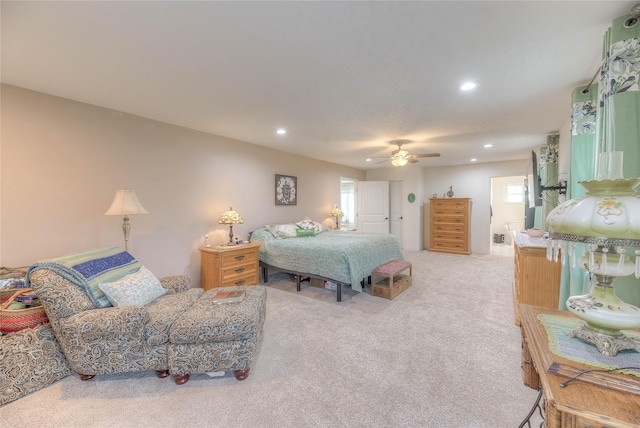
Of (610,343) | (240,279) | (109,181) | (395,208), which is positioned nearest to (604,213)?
(610,343)

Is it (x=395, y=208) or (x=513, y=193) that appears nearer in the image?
(x=395, y=208)

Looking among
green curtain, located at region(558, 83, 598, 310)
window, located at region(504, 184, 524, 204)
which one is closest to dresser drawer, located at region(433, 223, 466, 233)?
window, located at region(504, 184, 524, 204)

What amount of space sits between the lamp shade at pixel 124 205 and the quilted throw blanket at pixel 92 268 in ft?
1.36

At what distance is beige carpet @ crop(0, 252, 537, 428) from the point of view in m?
1.58

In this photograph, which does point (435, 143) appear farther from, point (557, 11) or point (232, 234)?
point (232, 234)

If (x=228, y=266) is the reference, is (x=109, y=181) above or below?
above

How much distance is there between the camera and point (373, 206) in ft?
23.1

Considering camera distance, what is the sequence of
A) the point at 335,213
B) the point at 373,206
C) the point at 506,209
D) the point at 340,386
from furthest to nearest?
the point at 506,209 → the point at 373,206 → the point at 335,213 → the point at 340,386

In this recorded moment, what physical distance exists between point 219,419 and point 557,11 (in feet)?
10.2

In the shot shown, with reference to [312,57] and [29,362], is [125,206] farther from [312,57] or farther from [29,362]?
[312,57]

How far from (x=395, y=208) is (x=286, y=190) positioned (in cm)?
380

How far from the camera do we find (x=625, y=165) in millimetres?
1417

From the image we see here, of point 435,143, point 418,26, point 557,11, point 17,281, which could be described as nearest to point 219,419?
point 17,281

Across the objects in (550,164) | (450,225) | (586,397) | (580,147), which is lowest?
(586,397)
